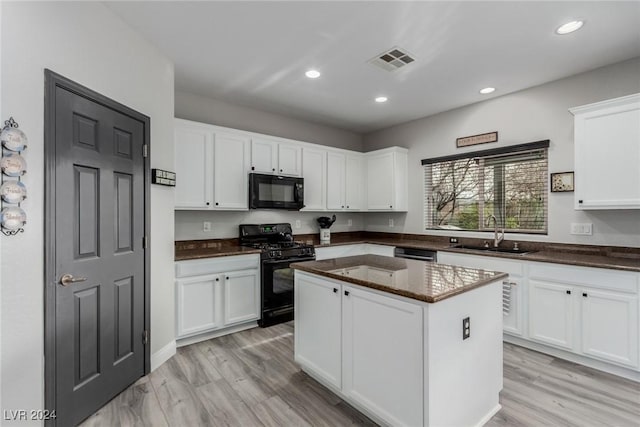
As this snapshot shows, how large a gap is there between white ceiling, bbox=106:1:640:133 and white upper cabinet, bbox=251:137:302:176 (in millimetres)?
594

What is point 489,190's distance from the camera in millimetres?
3844

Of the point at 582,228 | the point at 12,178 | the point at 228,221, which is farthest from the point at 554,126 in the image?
the point at 12,178

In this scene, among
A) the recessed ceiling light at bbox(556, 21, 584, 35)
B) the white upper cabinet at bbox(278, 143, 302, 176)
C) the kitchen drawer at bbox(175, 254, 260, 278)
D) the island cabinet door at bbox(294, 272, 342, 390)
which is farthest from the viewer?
the white upper cabinet at bbox(278, 143, 302, 176)

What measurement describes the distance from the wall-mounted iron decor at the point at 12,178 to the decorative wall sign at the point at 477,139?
167 inches

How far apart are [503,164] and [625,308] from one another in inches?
75.0

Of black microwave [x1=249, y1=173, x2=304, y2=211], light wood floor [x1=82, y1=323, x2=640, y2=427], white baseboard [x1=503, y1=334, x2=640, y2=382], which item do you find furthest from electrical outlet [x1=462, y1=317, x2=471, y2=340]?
black microwave [x1=249, y1=173, x2=304, y2=211]

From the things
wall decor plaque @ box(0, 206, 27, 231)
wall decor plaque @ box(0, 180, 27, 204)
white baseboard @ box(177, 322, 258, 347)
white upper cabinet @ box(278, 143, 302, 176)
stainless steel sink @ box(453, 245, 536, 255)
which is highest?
white upper cabinet @ box(278, 143, 302, 176)

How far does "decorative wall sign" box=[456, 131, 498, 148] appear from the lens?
3712 mm

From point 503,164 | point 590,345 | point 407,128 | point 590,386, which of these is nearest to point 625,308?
point 590,345

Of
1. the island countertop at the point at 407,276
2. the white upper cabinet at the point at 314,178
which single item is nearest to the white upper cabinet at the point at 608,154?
the island countertop at the point at 407,276

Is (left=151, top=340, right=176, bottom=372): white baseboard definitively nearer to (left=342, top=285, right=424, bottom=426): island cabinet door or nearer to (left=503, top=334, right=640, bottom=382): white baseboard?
(left=342, top=285, right=424, bottom=426): island cabinet door

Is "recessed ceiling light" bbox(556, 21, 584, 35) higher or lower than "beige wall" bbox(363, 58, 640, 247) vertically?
higher

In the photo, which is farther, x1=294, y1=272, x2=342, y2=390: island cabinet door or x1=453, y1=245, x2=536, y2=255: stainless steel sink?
x1=453, y1=245, x2=536, y2=255: stainless steel sink

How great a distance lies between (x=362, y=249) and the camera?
4.55m
